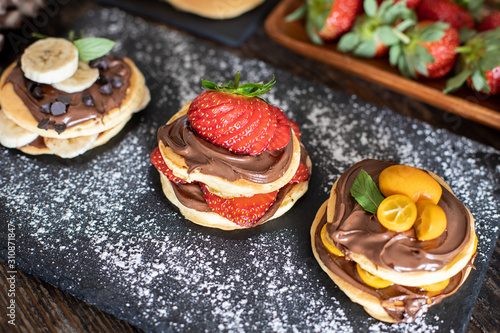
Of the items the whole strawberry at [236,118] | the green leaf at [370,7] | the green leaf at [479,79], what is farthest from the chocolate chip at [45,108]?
the green leaf at [479,79]

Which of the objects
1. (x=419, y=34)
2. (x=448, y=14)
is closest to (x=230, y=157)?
(x=419, y=34)

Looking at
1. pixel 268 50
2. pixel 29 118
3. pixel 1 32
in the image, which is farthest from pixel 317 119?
pixel 1 32

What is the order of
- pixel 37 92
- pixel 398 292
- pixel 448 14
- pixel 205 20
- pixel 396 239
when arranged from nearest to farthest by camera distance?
1. pixel 396 239
2. pixel 398 292
3. pixel 37 92
4. pixel 448 14
5. pixel 205 20

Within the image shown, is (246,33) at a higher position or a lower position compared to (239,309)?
higher

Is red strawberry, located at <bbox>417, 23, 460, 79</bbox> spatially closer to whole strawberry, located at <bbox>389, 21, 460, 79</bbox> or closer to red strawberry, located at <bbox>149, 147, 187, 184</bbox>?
whole strawberry, located at <bbox>389, 21, 460, 79</bbox>

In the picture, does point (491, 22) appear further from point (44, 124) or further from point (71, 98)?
point (44, 124)

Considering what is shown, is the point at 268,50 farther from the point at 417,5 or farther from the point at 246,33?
the point at 417,5
